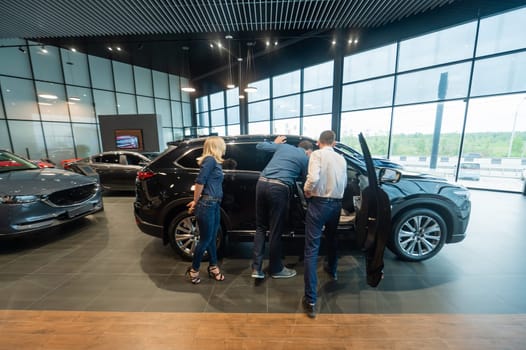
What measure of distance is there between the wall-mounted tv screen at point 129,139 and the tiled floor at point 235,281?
337 inches

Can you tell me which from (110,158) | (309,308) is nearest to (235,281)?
(309,308)

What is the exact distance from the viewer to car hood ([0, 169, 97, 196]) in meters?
2.83

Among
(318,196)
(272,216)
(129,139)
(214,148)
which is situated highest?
(129,139)

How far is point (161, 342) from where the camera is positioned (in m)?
1.62

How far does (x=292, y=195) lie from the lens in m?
2.43

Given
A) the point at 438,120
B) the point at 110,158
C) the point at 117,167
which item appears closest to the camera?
the point at 117,167

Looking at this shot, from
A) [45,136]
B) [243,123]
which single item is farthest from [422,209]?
[45,136]

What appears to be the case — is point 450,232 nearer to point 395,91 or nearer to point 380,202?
point 380,202

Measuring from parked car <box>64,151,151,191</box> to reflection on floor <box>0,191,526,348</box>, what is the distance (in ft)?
8.90

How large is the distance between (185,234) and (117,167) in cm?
457

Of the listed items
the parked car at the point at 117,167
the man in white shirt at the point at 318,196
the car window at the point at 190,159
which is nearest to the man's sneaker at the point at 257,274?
the man in white shirt at the point at 318,196

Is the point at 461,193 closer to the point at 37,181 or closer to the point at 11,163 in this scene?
the point at 37,181

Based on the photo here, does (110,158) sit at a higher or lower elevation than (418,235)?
higher

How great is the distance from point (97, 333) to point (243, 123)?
41.2 ft
